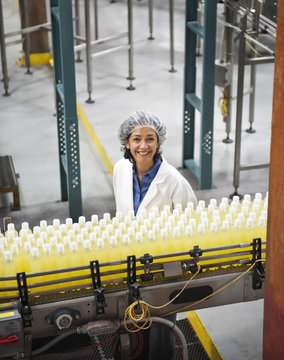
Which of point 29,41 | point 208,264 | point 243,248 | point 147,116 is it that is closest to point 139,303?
point 208,264

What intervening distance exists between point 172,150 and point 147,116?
354cm

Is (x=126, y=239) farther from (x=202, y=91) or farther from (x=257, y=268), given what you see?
(x=202, y=91)

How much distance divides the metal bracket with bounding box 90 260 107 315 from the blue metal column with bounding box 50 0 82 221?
3112mm

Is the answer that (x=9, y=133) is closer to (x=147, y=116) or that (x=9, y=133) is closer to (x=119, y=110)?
(x=119, y=110)

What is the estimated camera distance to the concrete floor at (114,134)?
4793 millimetres

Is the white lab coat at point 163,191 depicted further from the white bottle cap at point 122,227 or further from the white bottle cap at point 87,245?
the white bottle cap at point 87,245

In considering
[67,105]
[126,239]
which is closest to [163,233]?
[126,239]

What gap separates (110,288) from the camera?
3.14m

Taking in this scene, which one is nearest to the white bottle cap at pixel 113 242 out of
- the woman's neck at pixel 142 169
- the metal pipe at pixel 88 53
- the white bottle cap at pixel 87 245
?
the white bottle cap at pixel 87 245

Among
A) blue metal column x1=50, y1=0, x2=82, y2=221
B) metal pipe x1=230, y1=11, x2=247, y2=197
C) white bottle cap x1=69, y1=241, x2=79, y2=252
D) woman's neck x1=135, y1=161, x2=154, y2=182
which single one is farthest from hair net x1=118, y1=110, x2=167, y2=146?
metal pipe x1=230, y1=11, x2=247, y2=197

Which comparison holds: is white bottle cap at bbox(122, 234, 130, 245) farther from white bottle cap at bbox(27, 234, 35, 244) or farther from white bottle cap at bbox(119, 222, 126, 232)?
→ white bottle cap at bbox(27, 234, 35, 244)

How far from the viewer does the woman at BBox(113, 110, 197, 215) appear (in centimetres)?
431

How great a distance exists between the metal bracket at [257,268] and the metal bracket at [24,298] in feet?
3.76

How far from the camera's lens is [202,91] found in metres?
6.52
